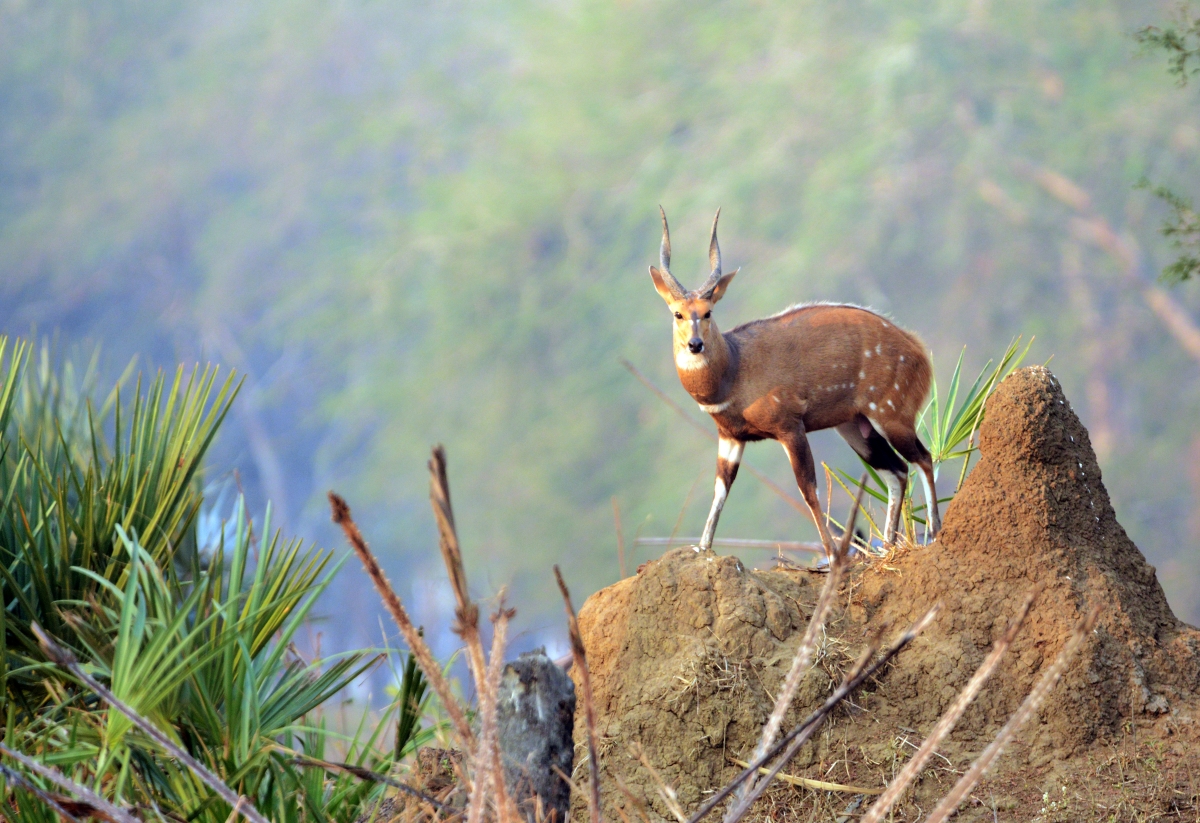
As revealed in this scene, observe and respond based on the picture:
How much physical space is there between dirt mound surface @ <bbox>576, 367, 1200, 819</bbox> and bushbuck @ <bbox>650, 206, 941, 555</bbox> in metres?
0.41

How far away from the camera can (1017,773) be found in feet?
14.0

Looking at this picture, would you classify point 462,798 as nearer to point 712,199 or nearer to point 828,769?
point 828,769

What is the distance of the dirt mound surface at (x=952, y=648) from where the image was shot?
4.36m

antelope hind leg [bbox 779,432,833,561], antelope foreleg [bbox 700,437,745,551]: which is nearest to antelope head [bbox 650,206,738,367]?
antelope foreleg [bbox 700,437,745,551]

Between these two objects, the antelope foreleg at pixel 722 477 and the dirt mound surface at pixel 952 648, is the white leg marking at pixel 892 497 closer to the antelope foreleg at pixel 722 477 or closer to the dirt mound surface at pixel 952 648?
the dirt mound surface at pixel 952 648

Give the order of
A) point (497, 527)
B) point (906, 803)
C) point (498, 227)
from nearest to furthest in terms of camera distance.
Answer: point (906, 803), point (497, 527), point (498, 227)

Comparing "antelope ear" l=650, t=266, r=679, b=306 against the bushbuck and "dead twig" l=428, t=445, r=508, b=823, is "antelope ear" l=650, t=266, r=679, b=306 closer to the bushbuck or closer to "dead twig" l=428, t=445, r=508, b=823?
the bushbuck

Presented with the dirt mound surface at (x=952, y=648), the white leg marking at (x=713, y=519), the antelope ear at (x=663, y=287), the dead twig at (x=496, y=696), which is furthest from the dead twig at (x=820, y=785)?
the dead twig at (x=496, y=696)

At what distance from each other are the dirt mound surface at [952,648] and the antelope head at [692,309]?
88 centimetres

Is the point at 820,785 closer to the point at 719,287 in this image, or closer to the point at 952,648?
the point at 952,648

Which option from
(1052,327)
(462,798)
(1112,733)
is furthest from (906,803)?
(1052,327)

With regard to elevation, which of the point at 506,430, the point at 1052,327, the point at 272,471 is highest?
the point at 1052,327

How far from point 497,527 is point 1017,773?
18856mm

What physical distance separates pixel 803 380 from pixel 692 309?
679 mm
